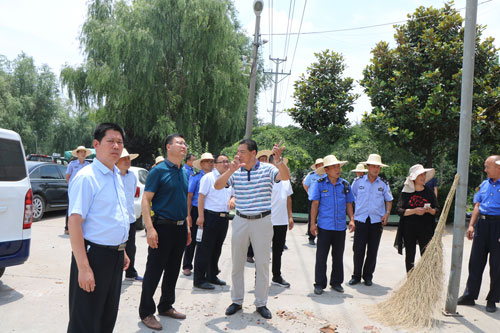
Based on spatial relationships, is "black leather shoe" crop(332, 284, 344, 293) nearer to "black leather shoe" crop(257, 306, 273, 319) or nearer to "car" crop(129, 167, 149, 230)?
"black leather shoe" crop(257, 306, 273, 319)

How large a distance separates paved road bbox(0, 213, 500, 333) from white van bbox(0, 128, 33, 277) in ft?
1.89

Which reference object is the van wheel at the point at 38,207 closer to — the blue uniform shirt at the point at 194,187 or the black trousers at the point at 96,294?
the blue uniform shirt at the point at 194,187

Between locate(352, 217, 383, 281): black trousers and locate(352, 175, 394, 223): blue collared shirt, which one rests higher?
locate(352, 175, 394, 223): blue collared shirt

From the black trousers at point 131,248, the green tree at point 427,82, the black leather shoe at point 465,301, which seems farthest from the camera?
the green tree at point 427,82

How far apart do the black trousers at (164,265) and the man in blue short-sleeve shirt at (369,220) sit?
300 centimetres

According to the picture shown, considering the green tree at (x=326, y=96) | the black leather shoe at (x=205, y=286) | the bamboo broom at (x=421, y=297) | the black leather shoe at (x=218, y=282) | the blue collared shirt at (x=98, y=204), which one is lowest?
the black leather shoe at (x=218, y=282)

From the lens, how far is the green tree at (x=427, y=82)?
451 inches

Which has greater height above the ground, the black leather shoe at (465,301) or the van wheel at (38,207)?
the van wheel at (38,207)

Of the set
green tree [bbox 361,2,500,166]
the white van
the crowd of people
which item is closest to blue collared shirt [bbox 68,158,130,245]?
the crowd of people

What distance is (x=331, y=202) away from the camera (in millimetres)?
5500

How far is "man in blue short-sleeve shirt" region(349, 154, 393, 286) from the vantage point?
5.87 m

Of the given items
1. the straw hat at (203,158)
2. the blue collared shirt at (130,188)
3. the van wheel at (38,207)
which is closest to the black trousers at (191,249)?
the straw hat at (203,158)

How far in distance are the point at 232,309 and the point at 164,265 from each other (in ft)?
3.22

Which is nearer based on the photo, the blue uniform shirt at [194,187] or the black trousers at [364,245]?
the black trousers at [364,245]
